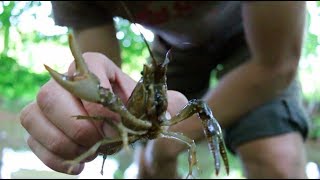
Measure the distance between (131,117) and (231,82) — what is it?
98cm

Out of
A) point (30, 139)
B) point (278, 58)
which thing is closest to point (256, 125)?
point (278, 58)

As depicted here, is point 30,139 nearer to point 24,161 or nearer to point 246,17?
point 246,17

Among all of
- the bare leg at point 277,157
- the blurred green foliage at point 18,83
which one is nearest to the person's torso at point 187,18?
the bare leg at point 277,157

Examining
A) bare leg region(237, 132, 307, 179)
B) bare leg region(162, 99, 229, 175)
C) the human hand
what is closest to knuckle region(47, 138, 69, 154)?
the human hand

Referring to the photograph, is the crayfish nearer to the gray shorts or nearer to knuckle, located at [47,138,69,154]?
knuckle, located at [47,138,69,154]

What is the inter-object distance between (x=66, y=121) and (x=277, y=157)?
1.10m

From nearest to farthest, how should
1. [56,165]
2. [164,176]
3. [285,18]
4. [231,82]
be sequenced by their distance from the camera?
[56,165] < [285,18] < [231,82] < [164,176]

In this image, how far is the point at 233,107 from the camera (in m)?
1.63

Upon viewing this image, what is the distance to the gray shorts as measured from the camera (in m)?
1.74

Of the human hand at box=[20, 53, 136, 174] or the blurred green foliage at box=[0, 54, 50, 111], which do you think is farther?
the blurred green foliage at box=[0, 54, 50, 111]

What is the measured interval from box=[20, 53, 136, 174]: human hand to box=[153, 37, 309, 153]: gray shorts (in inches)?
31.8

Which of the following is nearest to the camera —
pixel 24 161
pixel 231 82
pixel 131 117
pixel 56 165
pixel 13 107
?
pixel 131 117

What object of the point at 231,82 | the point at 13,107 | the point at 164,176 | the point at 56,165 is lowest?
the point at 56,165

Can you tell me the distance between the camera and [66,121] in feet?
2.49
